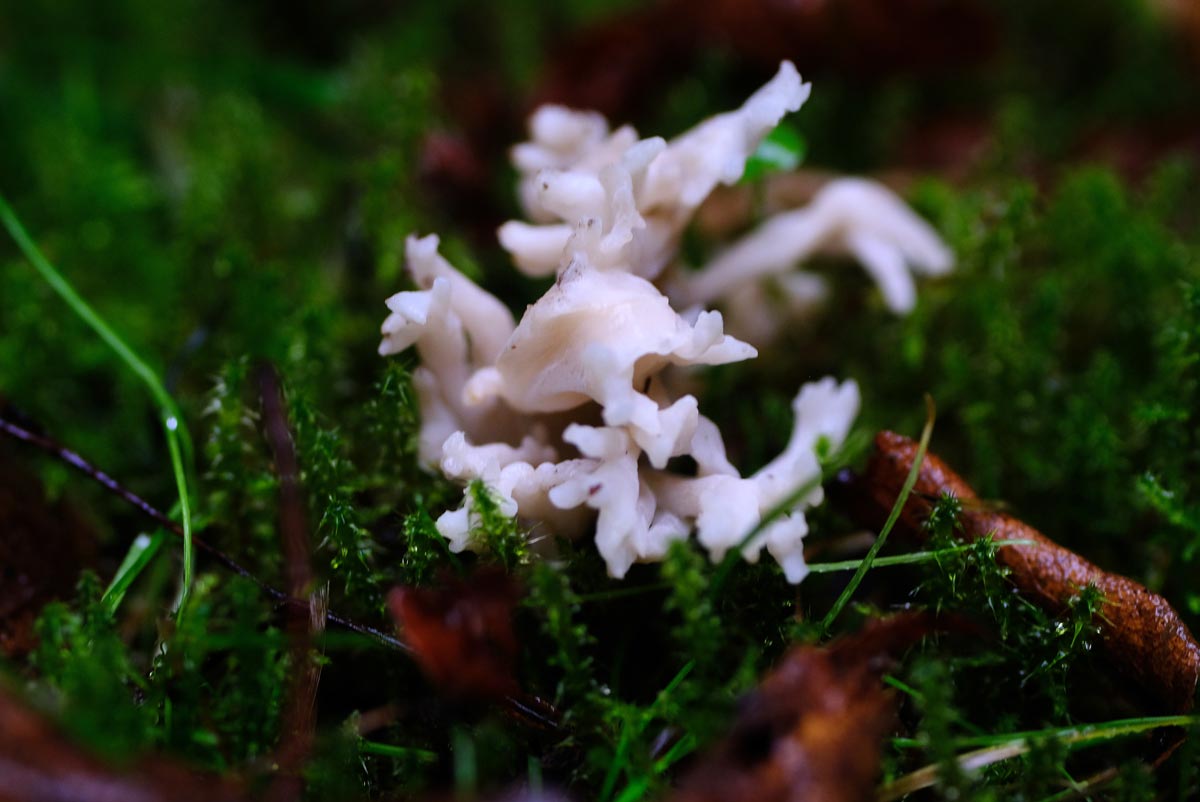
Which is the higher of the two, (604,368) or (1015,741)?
(604,368)

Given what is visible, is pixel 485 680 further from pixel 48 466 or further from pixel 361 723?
pixel 48 466

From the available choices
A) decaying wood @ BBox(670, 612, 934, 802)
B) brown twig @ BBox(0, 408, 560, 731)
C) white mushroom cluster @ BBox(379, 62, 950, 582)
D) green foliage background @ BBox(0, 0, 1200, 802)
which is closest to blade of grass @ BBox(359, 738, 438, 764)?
green foliage background @ BBox(0, 0, 1200, 802)

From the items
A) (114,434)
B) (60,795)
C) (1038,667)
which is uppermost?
(60,795)

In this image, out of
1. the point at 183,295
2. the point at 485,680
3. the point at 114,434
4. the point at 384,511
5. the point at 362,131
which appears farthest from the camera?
the point at 362,131

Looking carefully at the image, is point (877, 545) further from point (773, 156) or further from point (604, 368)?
point (773, 156)

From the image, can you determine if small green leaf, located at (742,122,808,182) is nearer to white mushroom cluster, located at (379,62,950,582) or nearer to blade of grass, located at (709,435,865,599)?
white mushroom cluster, located at (379,62,950,582)

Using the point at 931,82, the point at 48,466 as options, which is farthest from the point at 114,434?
the point at 931,82

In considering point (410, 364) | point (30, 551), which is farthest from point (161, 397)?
point (410, 364)

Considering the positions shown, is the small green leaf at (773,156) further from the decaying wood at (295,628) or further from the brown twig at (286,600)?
the brown twig at (286,600)
